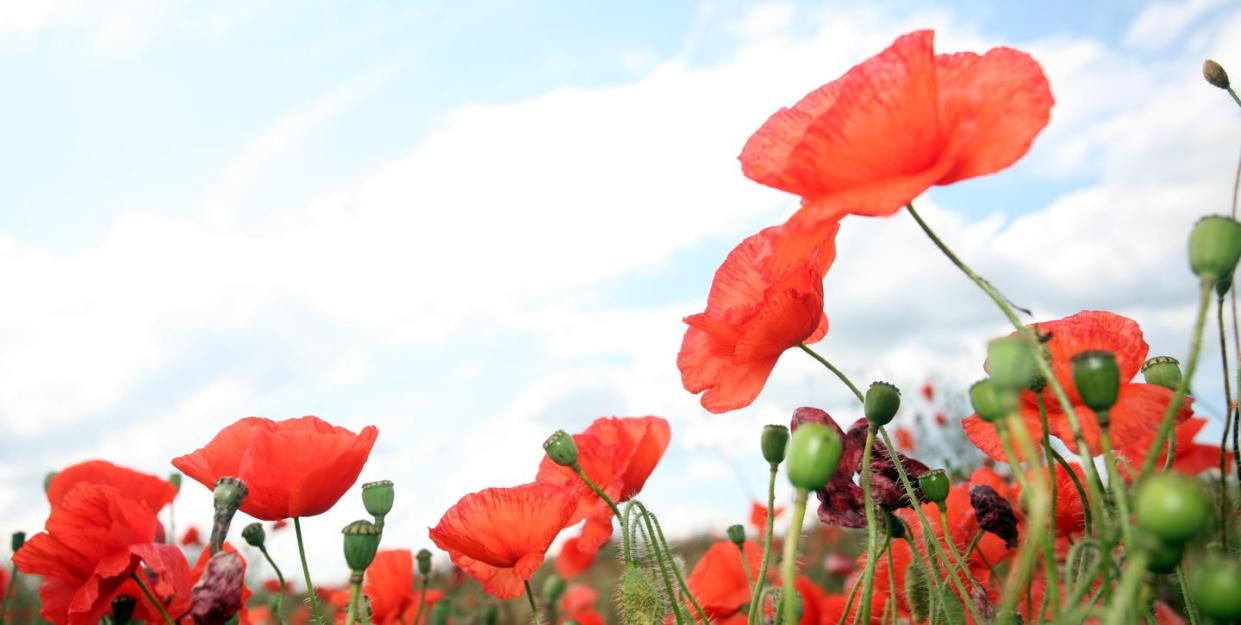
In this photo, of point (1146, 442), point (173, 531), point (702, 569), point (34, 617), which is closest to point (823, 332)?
point (702, 569)

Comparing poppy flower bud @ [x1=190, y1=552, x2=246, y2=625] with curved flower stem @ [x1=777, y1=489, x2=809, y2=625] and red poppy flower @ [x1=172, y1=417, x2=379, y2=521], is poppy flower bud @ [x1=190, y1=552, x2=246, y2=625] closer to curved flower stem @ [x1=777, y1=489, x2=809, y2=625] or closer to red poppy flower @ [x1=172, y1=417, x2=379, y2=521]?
red poppy flower @ [x1=172, y1=417, x2=379, y2=521]

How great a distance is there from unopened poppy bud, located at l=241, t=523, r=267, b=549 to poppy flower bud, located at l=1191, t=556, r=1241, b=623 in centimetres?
145

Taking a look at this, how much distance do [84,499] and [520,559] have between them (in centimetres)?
71

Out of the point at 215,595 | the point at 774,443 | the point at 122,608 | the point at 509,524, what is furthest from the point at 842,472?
the point at 122,608

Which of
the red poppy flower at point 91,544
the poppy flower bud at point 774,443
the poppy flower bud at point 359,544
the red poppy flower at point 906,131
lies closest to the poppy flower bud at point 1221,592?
the red poppy flower at point 906,131

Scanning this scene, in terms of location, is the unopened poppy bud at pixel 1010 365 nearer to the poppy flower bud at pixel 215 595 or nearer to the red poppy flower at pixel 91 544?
the poppy flower bud at pixel 215 595

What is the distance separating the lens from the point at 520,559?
1595mm

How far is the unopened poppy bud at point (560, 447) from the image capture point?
1.48m

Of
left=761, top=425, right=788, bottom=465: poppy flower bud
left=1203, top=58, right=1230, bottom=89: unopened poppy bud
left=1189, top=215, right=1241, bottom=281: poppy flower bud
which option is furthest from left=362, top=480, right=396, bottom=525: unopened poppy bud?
left=1203, top=58, right=1230, bottom=89: unopened poppy bud

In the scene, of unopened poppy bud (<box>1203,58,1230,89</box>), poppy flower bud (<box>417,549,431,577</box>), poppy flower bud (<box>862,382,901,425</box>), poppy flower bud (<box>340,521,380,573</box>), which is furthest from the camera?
poppy flower bud (<box>417,549,431,577</box>)

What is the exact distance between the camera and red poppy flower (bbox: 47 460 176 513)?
6.54 feet

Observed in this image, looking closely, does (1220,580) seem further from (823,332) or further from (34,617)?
(34,617)

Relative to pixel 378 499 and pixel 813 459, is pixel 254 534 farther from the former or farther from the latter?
pixel 813 459

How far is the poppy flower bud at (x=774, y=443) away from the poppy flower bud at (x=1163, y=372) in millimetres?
477
